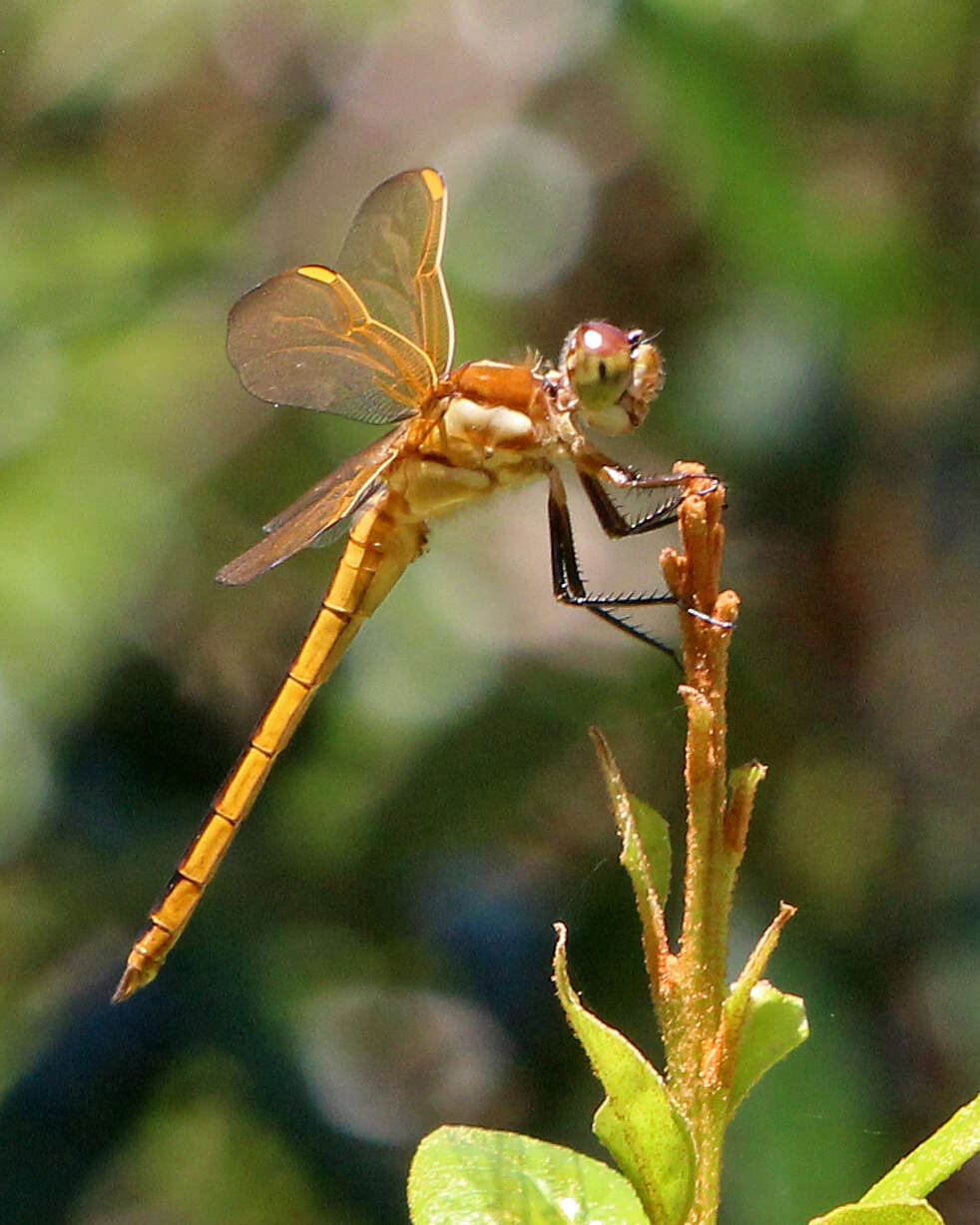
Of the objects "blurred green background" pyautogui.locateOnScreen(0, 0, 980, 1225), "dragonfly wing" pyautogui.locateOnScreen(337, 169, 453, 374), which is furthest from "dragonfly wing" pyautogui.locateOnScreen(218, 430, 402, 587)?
"blurred green background" pyautogui.locateOnScreen(0, 0, 980, 1225)

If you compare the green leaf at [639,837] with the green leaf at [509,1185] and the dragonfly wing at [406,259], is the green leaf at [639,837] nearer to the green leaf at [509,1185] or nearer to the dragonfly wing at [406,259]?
the green leaf at [509,1185]

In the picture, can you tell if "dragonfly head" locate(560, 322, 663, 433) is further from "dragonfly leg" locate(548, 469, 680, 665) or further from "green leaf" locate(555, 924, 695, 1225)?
"green leaf" locate(555, 924, 695, 1225)

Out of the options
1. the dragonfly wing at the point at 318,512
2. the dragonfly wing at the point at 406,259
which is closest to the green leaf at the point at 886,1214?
the dragonfly wing at the point at 318,512

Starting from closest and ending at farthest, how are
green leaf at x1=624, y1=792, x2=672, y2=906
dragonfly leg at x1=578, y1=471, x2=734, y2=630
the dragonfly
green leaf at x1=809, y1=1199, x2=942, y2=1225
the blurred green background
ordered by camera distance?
1. green leaf at x1=809, y1=1199, x2=942, y2=1225
2. green leaf at x1=624, y1=792, x2=672, y2=906
3. dragonfly leg at x1=578, y1=471, x2=734, y2=630
4. the dragonfly
5. the blurred green background

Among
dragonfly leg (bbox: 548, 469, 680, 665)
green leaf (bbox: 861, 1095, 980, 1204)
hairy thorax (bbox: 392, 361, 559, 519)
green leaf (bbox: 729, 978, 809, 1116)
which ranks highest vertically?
hairy thorax (bbox: 392, 361, 559, 519)

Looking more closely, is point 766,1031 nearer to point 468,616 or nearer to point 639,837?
point 639,837

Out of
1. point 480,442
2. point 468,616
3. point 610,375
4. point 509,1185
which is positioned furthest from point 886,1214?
point 468,616

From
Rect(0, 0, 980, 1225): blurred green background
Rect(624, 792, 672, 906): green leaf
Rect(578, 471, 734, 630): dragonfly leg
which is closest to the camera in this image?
Rect(624, 792, 672, 906): green leaf
